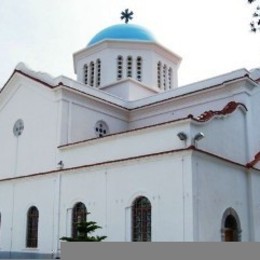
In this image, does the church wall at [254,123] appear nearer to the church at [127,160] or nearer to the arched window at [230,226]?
the church at [127,160]

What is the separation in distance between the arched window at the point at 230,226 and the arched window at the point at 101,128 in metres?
7.98

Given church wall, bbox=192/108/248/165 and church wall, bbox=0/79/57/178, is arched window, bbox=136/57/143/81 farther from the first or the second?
church wall, bbox=192/108/248/165

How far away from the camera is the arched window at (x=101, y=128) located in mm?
23202

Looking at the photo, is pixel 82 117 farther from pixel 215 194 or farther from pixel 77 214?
pixel 215 194

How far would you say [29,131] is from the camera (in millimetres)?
23203

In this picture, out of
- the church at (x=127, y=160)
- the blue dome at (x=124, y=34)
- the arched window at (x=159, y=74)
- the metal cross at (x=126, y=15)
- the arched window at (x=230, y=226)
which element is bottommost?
the arched window at (x=230, y=226)

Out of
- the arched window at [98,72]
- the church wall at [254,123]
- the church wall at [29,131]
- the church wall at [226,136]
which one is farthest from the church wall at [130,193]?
the arched window at [98,72]

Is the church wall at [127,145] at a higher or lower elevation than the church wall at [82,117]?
lower

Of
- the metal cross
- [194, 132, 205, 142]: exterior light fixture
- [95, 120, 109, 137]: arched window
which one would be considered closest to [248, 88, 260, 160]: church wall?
[194, 132, 205, 142]: exterior light fixture

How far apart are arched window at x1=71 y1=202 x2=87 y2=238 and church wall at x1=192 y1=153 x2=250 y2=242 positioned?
16.9 feet

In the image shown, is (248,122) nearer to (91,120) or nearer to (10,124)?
(91,120)

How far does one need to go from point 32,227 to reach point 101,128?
18.7 ft

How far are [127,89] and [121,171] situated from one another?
370 inches

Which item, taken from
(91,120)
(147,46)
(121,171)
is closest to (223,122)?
(121,171)
